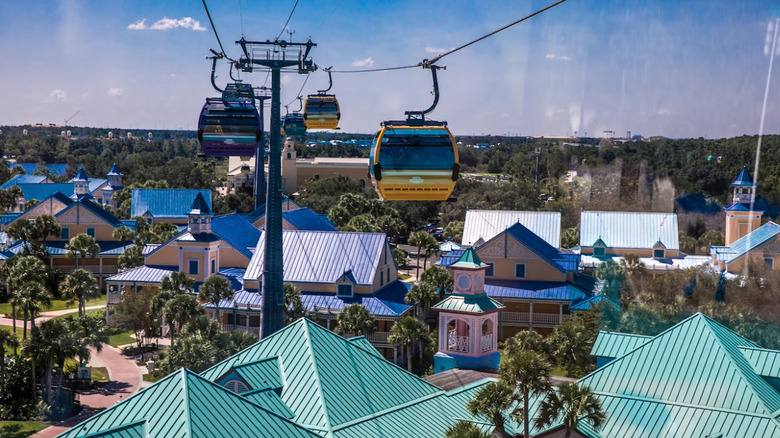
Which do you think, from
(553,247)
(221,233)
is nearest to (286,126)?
(221,233)

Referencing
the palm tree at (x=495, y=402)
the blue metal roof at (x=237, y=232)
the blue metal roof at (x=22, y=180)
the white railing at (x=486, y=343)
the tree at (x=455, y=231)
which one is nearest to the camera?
the palm tree at (x=495, y=402)

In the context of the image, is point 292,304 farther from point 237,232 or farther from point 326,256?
point 237,232

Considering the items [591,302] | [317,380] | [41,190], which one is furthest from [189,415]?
[41,190]

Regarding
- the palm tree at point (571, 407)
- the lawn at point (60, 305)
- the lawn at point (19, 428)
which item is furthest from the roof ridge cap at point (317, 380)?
the lawn at point (60, 305)

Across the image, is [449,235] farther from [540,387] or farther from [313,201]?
[540,387]

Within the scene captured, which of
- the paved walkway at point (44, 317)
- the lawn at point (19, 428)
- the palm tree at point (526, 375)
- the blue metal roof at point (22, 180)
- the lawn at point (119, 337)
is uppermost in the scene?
the palm tree at point (526, 375)

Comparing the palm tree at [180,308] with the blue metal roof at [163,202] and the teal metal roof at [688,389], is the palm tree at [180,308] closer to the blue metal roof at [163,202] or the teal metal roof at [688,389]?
the teal metal roof at [688,389]
